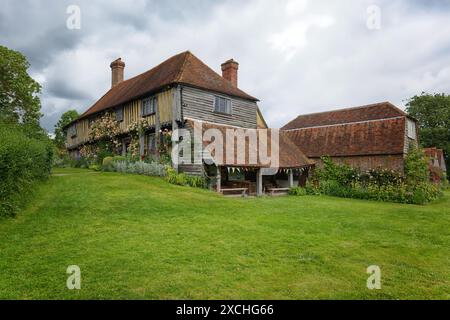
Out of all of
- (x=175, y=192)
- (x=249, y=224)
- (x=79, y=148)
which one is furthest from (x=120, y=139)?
(x=249, y=224)

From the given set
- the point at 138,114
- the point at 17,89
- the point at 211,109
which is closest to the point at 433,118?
the point at 211,109

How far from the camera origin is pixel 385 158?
75.7 ft

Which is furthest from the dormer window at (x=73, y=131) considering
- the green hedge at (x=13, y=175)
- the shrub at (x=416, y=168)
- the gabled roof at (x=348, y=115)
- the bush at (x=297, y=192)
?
the shrub at (x=416, y=168)

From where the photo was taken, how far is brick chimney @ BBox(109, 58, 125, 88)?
102 ft

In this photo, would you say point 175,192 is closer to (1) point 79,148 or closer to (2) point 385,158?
(2) point 385,158

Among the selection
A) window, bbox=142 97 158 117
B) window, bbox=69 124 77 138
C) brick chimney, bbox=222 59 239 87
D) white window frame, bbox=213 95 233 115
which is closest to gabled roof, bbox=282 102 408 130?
brick chimney, bbox=222 59 239 87

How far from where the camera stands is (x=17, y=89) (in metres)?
24.4

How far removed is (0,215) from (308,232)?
8191 millimetres

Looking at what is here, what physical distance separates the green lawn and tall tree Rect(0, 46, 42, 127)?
16.3 m

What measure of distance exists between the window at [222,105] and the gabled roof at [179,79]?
49 centimetres

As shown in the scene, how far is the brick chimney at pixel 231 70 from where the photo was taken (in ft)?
84.2

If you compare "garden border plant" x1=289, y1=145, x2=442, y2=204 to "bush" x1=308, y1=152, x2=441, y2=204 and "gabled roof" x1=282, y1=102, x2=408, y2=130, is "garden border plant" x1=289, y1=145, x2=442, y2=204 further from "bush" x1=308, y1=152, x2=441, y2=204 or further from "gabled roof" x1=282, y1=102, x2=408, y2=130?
"gabled roof" x1=282, y1=102, x2=408, y2=130

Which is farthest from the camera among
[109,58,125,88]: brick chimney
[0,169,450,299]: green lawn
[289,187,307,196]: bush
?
[109,58,125,88]: brick chimney

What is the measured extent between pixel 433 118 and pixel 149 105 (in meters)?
44.6
